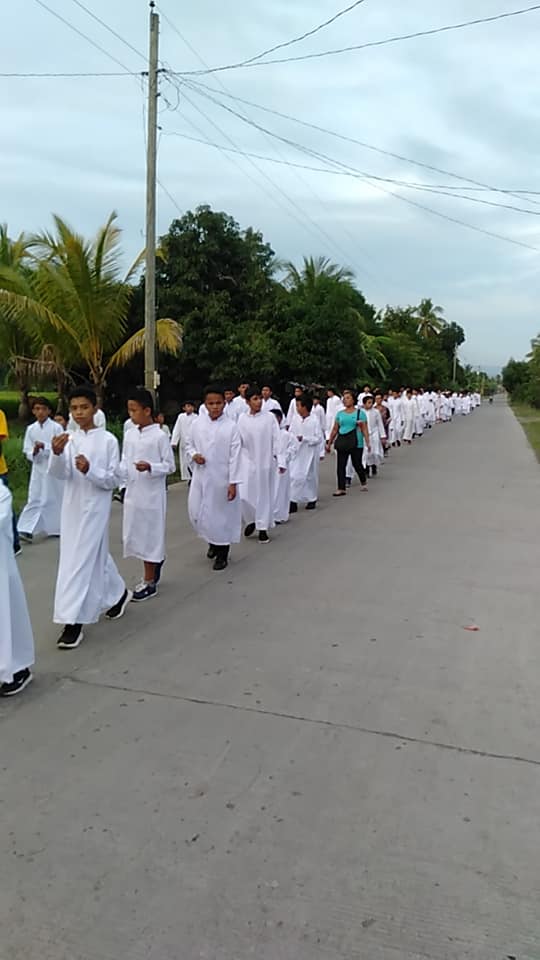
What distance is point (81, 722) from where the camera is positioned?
404 centimetres

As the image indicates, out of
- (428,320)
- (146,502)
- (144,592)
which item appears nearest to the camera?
(144,592)

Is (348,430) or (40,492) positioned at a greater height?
(348,430)

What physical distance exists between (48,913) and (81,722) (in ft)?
4.74

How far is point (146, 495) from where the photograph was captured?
21.4ft

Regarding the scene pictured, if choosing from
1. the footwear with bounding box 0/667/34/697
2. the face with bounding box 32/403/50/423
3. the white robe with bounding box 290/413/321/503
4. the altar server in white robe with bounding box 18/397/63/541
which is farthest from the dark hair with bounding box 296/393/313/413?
the footwear with bounding box 0/667/34/697

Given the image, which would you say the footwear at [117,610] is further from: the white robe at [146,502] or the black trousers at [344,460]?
the black trousers at [344,460]

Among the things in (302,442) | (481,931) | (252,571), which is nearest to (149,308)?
(302,442)

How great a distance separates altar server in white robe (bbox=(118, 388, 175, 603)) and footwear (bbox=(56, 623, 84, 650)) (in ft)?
4.01

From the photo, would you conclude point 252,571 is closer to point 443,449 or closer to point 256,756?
point 256,756

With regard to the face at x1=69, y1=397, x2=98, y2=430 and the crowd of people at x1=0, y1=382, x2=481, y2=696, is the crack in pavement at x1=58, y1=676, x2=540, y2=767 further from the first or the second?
the face at x1=69, y1=397, x2=98, y2=430

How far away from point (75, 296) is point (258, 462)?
9.21 m

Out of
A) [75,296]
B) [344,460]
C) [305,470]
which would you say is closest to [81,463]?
[305,470]

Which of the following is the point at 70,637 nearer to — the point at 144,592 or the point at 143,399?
the point at 144,592

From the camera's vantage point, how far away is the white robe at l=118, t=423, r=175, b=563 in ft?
21.3
